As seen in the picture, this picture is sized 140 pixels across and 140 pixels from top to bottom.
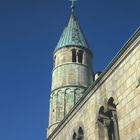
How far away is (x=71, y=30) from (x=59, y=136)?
1463cm

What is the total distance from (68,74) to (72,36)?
412 cm

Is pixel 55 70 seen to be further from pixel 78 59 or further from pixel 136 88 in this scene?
pixel 136 88

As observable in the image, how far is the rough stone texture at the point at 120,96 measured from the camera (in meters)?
10.8

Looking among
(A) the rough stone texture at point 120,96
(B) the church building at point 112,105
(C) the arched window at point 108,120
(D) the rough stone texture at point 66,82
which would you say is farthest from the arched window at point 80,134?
(D) the rough stone texture at point 66,82

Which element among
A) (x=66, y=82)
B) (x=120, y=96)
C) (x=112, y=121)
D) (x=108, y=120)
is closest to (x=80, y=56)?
(x=66, y=82)

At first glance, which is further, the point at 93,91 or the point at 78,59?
the point at 78,59

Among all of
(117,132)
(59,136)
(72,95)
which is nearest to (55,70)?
(72,95)

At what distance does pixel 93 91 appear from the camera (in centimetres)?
1392

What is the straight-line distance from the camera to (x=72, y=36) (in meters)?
29.0

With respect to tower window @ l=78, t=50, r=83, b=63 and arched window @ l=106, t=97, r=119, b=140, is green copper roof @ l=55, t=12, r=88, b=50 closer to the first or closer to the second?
tower window @ l=78, t=50, r=83, b=63

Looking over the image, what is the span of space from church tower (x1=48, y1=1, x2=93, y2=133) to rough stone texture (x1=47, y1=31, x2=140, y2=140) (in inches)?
405

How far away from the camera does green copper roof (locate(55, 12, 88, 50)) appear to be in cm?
2841

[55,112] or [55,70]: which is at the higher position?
[55,70]

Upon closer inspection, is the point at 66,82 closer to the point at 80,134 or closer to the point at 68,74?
the point at 68,74
